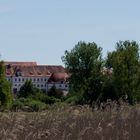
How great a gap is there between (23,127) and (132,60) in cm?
5595

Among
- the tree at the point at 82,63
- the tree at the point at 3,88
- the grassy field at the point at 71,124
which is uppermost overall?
the tree at the point at 82,63

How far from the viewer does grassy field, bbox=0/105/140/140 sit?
5.82 m

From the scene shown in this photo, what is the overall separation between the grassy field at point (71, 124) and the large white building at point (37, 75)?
125 m

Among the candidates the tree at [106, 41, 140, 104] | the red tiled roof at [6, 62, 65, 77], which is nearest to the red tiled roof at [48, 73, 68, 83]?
the red tiled roof at [6, 62, 65, 77]

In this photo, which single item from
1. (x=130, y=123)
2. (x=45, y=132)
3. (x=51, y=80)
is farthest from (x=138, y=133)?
(x=51, y=80)

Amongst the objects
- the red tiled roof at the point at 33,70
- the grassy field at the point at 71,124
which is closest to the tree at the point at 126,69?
the grassy field at the point at 71,124

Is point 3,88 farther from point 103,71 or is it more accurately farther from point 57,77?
point 57,77

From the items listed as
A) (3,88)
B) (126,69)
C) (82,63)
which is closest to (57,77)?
(82,63)

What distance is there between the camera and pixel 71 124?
6.54 metres

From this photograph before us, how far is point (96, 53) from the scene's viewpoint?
8069 cm

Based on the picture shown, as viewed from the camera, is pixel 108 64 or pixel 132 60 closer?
pixel 132 60

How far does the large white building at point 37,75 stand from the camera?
444 feet

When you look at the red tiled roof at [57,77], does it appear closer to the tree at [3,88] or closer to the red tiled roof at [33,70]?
the red tiled roof at [33,70]

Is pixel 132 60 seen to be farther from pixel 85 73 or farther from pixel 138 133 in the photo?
pixel 138 133
